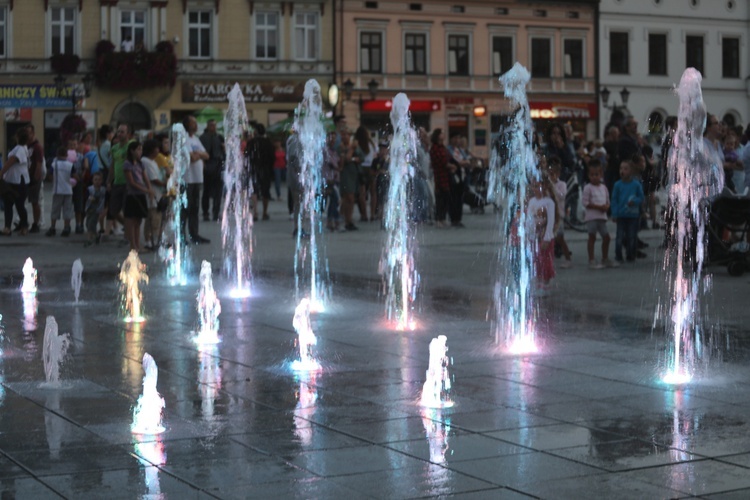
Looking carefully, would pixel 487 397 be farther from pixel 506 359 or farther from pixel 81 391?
pixel 81 391

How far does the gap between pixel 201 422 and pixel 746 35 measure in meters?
57.3

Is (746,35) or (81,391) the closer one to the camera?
(81,391)

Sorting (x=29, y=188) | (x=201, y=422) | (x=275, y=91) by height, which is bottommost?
(x=201, y=422)

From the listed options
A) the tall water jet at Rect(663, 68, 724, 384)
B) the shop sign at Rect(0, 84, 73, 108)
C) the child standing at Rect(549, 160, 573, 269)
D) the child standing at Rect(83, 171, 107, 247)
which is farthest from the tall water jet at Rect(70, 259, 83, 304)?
the shop sign at Rect(0, 84, 73, 108)

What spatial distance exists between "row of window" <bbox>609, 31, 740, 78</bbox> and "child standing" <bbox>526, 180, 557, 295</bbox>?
45.5 metres

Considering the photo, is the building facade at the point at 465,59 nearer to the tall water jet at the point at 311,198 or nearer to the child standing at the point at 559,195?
the tall water jet at the point at 311,198

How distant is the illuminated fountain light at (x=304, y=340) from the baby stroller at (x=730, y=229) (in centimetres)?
616

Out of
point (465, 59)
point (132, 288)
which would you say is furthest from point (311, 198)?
point (465, 59)

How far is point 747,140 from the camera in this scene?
18.0 meters

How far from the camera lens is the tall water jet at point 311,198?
14475mm

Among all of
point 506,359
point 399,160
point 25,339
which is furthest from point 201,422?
point 399,160

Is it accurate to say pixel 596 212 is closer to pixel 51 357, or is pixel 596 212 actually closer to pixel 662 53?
pixel 51 357

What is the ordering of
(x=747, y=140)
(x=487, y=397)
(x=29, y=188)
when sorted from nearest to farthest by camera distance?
(x=487, y=397), (x=747, y=140), (x=29, y=188)

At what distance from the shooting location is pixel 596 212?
16.0 metres
